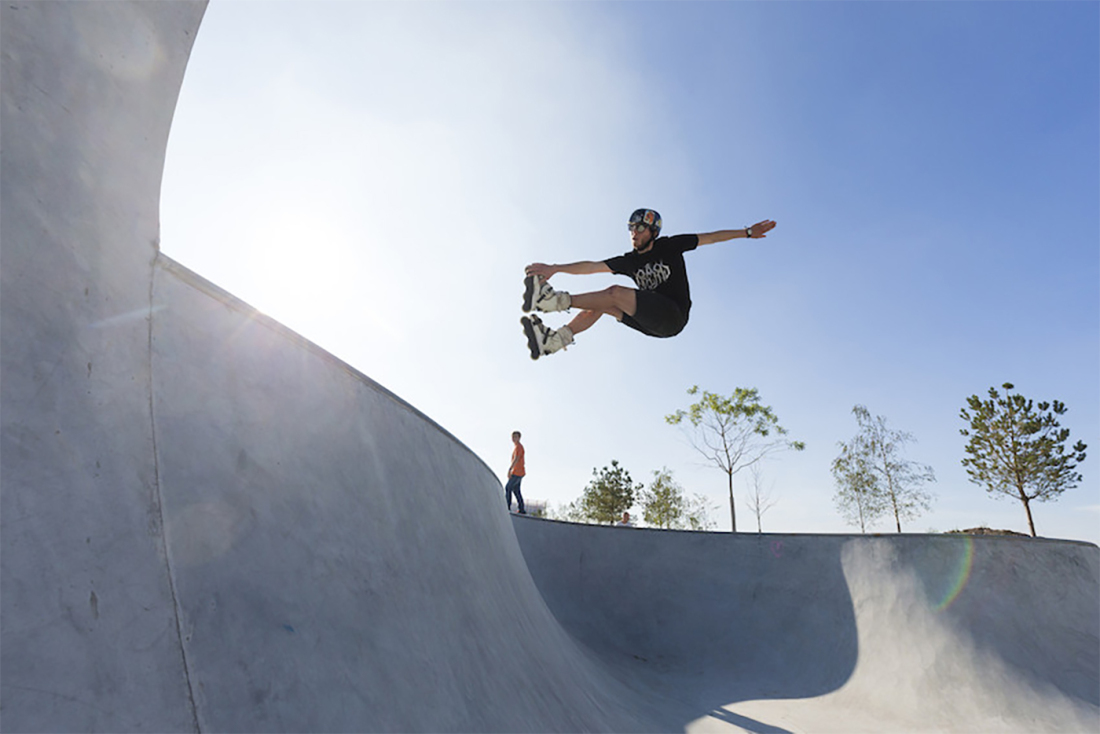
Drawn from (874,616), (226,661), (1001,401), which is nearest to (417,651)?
(226,661)

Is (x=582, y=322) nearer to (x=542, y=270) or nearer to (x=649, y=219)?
(x=542, y=270)

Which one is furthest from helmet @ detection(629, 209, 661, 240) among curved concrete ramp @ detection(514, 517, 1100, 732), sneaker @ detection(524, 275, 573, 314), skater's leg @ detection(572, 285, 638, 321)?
curved concrete ramp @ detection(514, 517, 1100, 732)

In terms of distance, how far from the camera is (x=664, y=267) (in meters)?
4.27

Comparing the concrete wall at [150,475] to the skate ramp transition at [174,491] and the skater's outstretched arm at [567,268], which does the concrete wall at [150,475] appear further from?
the skater's outstretched arm at [567,268]

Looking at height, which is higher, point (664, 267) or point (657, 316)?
point (664, 267)

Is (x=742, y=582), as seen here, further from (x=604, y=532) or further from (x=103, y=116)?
(x=103, y=116)

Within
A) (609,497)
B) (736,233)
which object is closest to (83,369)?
(736,233)

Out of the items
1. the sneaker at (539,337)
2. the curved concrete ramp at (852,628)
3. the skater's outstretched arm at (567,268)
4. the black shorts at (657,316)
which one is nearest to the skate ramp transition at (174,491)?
the sneaker at (539,337)

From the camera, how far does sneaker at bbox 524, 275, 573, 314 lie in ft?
13.4

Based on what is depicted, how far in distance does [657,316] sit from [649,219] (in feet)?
2.62

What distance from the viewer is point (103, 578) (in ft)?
6.46

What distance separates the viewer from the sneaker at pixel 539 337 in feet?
14.5

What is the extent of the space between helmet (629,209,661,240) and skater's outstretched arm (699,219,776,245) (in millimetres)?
339

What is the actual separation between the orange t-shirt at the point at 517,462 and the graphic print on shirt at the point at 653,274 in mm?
8831
